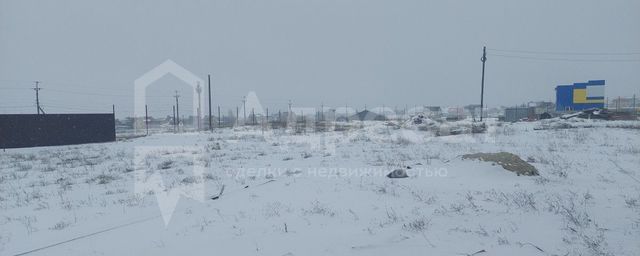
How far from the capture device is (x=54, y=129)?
779 inches

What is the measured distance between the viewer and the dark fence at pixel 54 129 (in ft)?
59.9

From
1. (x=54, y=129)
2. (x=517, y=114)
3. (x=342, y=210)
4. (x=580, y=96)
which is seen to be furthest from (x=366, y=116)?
(x=342, y=210)

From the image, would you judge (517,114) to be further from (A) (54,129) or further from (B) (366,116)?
(A) (54,129)

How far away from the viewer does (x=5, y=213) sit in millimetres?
5789

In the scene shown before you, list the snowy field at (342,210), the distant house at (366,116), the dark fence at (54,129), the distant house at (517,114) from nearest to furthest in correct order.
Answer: the snowy field at (342,210) < the dark fence at (54,129) < the distant house at (517,114) < the distant house at (366,116)

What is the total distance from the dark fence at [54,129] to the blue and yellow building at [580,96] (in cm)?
3659

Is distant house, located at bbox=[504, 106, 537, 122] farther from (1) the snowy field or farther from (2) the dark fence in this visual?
(2) the dark fence

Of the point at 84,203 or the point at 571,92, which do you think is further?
the point at 571,92

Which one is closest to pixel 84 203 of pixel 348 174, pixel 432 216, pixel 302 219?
pixel 302 219

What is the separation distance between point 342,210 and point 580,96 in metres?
34.1

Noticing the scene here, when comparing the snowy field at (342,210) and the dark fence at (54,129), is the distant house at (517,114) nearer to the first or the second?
the snowy field at (342,210)

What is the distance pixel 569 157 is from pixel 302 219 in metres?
7.36

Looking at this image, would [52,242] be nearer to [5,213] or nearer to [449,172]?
[5,213]

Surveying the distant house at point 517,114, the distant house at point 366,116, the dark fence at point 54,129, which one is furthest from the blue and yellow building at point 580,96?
the dark fence at point 54,129
